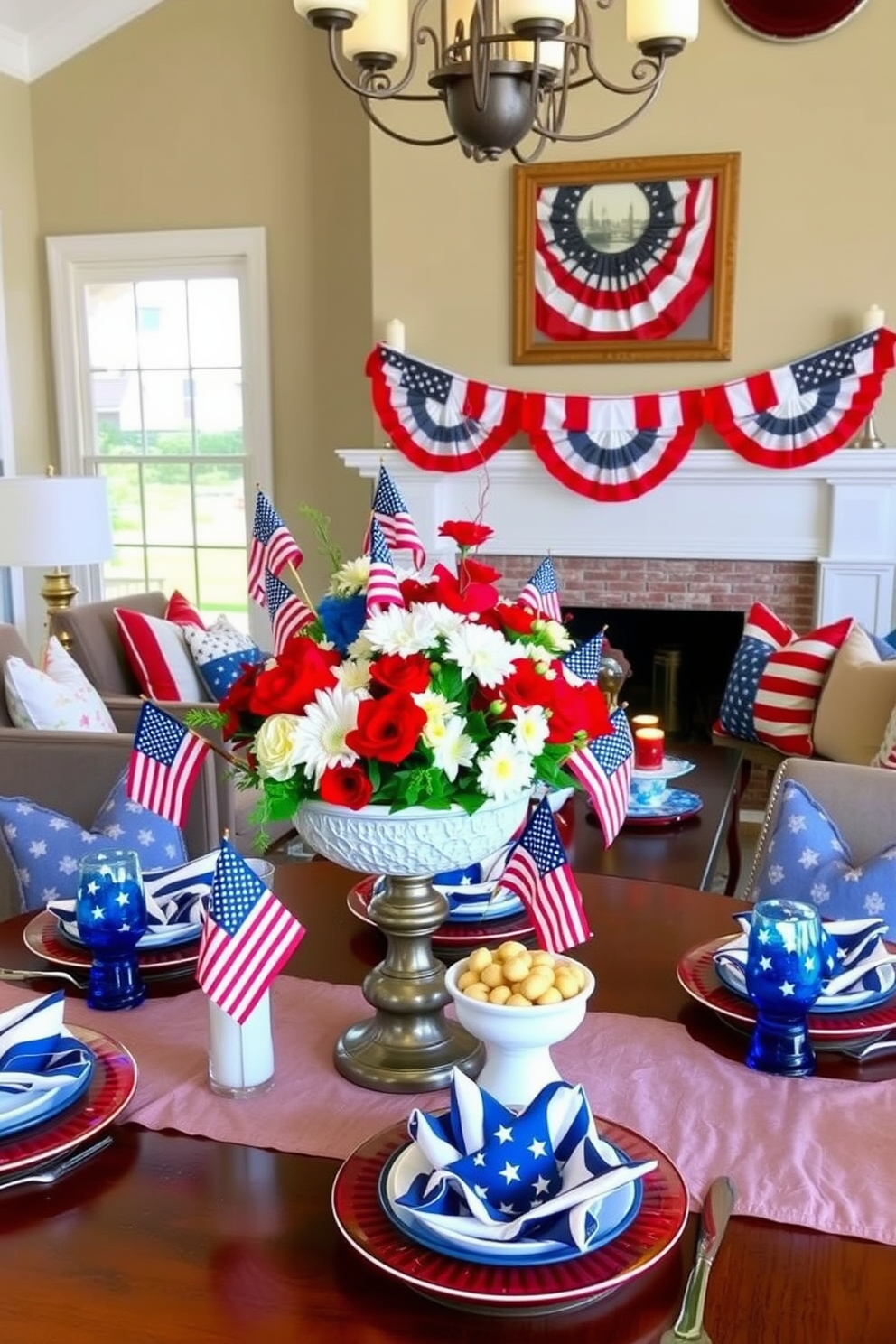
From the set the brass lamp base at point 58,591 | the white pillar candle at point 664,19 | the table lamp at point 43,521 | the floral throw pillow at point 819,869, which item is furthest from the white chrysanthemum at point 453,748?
the brass lamp base at point 58,591

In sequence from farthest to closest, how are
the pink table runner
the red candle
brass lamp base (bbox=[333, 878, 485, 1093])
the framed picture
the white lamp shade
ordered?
1. the framed picture
2. the white lamp shade
3. the red candle
4. brass lamp base (bbox=[333, 878, 485, 1093])
5. the pink table runner

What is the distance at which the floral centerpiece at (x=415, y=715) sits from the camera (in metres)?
1.18

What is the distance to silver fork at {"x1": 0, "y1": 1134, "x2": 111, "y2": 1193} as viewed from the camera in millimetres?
1131

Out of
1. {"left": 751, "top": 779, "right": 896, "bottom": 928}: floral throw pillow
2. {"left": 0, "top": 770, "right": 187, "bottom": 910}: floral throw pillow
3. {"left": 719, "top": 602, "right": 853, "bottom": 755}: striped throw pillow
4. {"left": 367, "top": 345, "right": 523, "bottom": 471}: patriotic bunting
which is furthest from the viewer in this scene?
{"left": 367, "top": 345, "right": 523, "bottom": 471}: patriotic bunting

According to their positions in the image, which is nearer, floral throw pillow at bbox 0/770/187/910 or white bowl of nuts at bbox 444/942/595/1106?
white bowl of nuts at bbox 444/942/595/1106

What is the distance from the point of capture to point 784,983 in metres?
1.32

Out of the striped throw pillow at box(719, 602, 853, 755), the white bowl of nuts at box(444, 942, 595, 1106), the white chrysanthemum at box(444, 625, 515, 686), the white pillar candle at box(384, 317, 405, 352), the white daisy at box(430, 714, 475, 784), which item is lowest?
the striped throw pillow at box(719, 602, 853, 755)

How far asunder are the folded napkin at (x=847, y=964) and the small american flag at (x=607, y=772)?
0.69 ft

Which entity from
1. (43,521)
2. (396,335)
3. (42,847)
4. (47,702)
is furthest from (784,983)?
(396,335)

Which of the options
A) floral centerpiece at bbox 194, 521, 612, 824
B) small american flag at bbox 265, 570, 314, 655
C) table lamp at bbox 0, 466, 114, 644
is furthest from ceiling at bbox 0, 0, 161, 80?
floral centerpiece at bbox 194, 521, 612, 824

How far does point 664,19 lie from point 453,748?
159 cm

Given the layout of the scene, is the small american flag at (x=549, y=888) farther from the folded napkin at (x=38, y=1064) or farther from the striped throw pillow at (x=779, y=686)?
the striped throw pillow at (x=779, y=686)

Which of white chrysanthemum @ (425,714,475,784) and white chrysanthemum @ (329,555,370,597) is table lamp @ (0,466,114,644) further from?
white chrysanthemum @ (425,714,475,784)

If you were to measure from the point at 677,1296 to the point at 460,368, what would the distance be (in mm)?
4199
